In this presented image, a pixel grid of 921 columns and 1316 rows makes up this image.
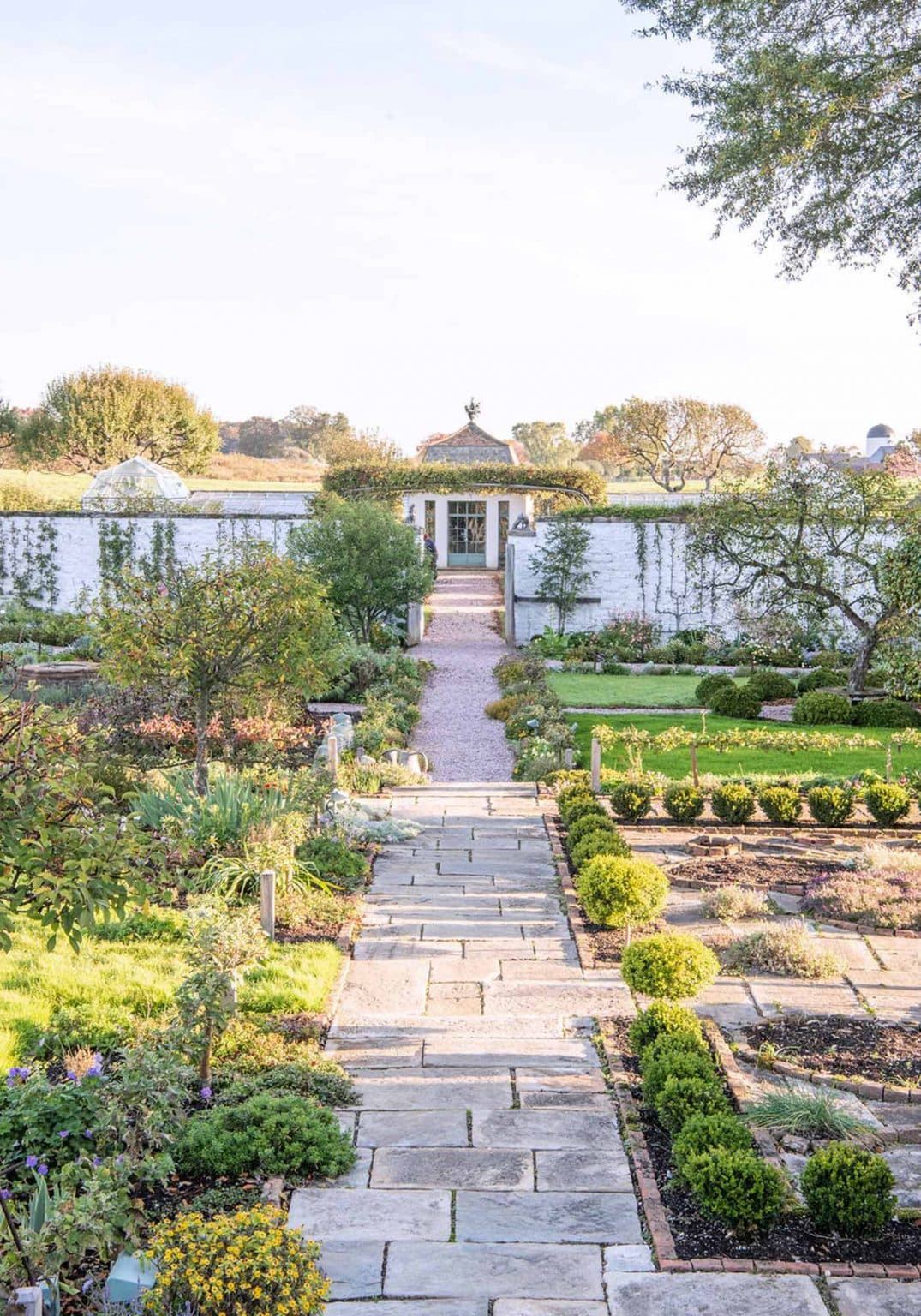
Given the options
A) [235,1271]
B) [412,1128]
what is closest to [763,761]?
[412,1128]

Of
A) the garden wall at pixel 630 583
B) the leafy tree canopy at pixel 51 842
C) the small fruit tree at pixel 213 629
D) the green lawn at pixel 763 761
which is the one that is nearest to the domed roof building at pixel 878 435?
the garden wall at pixel 630 583

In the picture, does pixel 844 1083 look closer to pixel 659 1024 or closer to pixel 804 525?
pixel 659 1024

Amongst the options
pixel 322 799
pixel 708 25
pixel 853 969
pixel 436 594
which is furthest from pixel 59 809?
pixel 436 594

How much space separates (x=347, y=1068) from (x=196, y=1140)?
1161 millimetres

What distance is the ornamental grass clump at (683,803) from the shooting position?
1120 cm

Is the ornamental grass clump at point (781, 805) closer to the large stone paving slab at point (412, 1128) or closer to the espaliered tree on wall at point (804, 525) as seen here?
the large stone paving slab at point (412, 1128)

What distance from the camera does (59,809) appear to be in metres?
3.85

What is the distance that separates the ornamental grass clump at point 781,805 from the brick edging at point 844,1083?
207 inches

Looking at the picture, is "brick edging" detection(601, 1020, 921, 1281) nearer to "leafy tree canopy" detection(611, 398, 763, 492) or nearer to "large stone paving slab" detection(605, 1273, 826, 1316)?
"large stone paving slab" detection(605, 1273, 826, 1316)

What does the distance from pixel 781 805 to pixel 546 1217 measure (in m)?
7.12

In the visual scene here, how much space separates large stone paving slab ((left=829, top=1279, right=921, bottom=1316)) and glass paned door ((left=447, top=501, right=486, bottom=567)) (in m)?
27.3

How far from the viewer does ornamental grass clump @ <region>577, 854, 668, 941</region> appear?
797 cm

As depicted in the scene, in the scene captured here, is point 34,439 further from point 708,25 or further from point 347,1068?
point 347,1068

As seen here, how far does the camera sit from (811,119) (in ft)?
35.7
